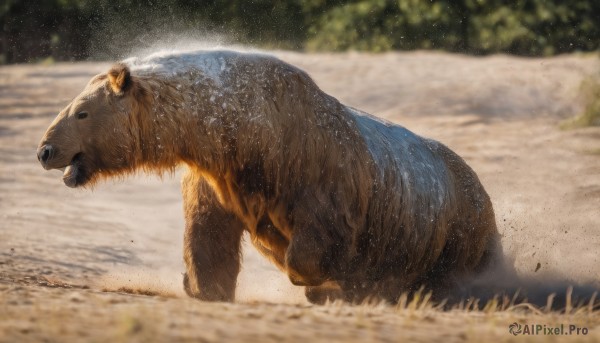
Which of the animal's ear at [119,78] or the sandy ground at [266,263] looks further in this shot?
the animal's ear at [119,78]

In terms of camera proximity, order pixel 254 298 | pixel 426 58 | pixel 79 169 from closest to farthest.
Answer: pixel 79 169, pixel 254 298, pixel 426 58

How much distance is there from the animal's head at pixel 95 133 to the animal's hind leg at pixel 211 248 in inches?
22.0

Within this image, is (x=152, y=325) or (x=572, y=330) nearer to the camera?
Result: (x=152, y=325)

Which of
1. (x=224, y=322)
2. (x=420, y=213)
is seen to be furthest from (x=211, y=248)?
(x=224, y=322)

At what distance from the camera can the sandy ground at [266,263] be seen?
4480 millimetres

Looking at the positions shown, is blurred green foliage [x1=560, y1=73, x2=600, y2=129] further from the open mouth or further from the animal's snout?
the animal's snout

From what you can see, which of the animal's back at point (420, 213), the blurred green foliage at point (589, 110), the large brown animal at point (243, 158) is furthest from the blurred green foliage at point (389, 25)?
the large brown animal at point (243, 158)

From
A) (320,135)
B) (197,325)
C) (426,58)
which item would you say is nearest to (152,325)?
(197,325)

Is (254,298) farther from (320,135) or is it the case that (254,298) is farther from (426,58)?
(426,58)

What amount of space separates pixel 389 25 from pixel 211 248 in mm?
19022

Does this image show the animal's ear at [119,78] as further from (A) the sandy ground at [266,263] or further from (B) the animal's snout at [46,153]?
(A) the sandy ground at [266,263]

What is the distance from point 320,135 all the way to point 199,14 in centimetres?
1665

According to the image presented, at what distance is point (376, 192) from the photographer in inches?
260

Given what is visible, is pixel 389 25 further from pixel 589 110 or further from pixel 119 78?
pixel 119 78
